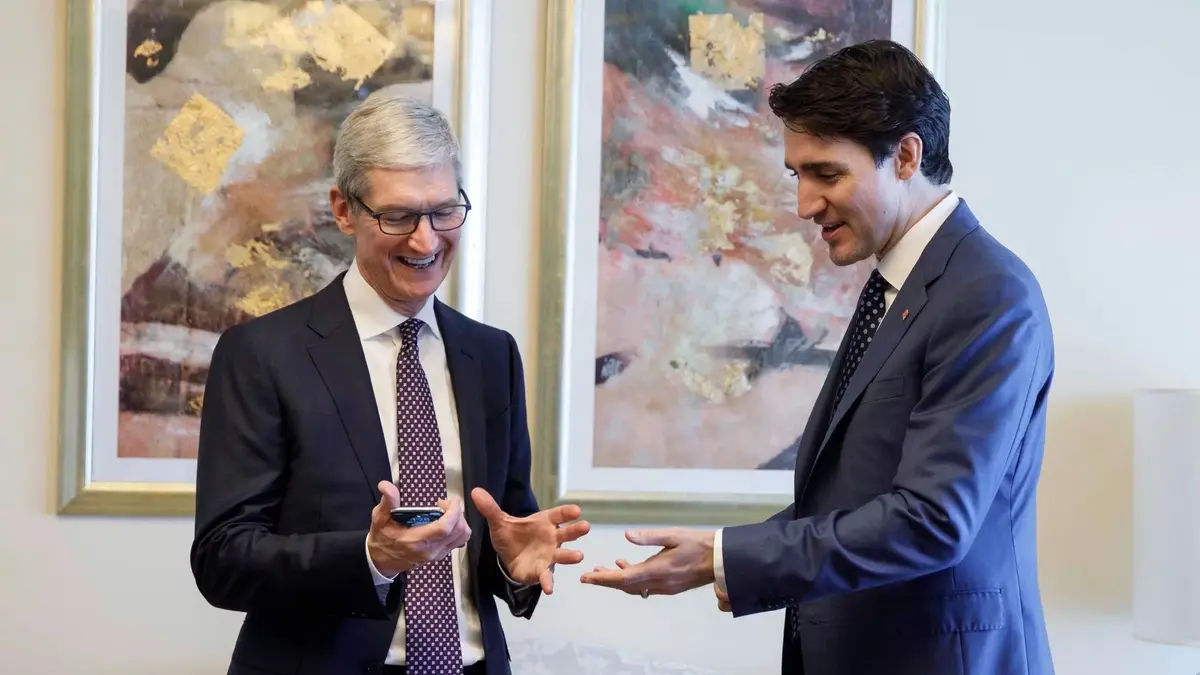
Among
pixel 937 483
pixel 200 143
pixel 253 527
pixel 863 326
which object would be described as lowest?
pixel 253 527

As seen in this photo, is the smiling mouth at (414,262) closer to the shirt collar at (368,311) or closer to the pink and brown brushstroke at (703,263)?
the shirt collar at (368,311)

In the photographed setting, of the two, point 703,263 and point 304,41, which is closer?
point 304,41

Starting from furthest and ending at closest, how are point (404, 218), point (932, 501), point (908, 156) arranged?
point (404, 218)
point (908, 156)
point (932, 501)

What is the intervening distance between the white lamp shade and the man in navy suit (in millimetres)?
1139

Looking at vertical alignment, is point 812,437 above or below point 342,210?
below

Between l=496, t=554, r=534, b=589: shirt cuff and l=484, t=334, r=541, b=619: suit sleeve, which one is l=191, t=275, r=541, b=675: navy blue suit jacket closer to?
l=496, t=554, r=534, b=589: shirt cuff

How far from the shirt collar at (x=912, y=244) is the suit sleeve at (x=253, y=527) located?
2.95 feet

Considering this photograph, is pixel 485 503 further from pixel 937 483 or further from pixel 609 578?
pixel 937 483

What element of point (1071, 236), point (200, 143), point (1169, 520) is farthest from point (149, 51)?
point (1169, 520)

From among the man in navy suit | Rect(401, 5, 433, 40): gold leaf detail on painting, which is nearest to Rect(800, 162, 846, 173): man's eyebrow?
the man in navy suit

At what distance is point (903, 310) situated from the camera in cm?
173

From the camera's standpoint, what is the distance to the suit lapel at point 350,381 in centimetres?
184

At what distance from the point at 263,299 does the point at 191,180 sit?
0.33 m

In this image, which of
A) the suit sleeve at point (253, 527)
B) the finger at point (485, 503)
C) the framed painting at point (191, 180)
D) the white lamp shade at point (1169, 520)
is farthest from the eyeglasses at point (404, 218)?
the white lamp shade at point (1169, 520)
